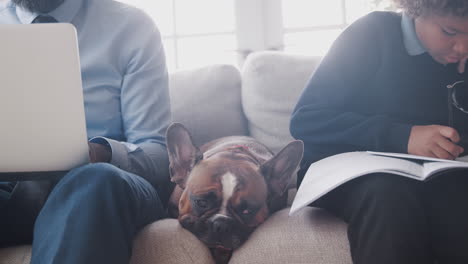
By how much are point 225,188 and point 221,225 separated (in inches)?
3.3

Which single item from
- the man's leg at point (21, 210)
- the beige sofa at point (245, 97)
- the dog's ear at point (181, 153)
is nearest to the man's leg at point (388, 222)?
the dog's ear at point (181, 153)

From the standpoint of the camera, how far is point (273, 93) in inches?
60.4

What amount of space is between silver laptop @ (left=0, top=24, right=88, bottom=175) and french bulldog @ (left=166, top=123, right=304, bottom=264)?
0.31 m

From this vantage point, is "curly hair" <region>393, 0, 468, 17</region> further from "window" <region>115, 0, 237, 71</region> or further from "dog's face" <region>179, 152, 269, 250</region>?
"window" <region>115, 0, 237, 71</region>

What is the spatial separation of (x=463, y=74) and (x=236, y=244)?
68 centimetres

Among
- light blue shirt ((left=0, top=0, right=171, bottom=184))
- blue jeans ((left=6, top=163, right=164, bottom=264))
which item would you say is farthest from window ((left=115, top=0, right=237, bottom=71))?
blue jeans ((left=6, top=163, right=164, bottom=264))

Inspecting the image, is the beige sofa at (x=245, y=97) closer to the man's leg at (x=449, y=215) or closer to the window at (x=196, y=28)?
the man's leg at (x=449, y=215)

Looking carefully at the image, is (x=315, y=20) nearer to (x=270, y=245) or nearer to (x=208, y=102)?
(x=208, y=102)

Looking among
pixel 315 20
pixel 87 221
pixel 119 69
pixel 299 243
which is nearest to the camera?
pixel 87 221

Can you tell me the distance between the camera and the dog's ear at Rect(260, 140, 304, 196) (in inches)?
44.8

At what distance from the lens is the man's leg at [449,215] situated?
2.81 feet

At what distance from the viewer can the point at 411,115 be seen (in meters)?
1.21

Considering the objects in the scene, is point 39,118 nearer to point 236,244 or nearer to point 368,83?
point 236,244

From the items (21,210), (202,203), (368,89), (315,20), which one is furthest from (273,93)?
(315,20)
